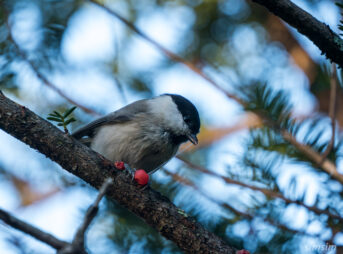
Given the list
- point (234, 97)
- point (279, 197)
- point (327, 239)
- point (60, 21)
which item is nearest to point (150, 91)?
point (60, 21)

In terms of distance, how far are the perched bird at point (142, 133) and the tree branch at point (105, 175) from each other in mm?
602

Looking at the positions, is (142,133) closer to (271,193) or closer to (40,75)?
(40,75)

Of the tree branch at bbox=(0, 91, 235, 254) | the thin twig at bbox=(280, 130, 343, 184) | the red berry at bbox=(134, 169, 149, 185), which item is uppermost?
the thin twig at bbox=(280, 130, 343, 184)

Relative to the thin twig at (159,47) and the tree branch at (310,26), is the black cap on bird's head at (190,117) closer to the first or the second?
A: the thin twig at (159,47)

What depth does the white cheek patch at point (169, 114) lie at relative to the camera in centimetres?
213

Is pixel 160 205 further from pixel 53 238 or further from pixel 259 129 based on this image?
pixel 53 238

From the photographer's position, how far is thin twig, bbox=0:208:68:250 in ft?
2.23

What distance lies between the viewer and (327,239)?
122cm

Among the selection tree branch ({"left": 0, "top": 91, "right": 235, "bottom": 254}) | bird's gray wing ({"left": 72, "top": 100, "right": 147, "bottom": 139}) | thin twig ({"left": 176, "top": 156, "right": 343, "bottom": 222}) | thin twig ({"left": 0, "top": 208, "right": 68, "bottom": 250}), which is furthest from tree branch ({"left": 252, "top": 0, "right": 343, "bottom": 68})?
bird's gray wing ({"left": 72, "top": 100, "right": 147, "bottom": 139})

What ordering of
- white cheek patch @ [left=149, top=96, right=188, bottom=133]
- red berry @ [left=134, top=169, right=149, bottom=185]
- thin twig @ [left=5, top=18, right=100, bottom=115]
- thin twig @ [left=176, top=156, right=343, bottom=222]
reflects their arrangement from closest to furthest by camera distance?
thin twig @ [left=176, top=156, right=343, bottom=222], red berry @ [left=134, top=169, right=149, bottom=185], thin twig @ [left=5, top=18, right=100, bottom=115], white cheek patch @ [left=149, top=96, right=188, bottom=133]

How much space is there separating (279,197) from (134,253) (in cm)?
51

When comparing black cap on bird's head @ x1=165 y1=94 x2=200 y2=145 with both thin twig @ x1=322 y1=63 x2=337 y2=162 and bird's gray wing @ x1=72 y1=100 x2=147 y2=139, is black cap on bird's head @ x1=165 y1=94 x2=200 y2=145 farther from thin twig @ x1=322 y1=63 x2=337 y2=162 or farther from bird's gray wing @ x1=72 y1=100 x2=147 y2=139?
thin twig @ x1=322 y1=63 x2=337 y2=162

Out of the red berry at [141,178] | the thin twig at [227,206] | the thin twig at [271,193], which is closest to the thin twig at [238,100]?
the thin twig at [271,193]

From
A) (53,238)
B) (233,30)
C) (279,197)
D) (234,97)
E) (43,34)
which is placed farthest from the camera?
(233,30)
